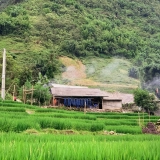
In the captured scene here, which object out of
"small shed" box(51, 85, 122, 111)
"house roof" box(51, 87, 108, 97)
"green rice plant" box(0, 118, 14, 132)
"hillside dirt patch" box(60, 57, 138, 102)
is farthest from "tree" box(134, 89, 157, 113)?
"green rice plant" box(0, 118, 14, 132)

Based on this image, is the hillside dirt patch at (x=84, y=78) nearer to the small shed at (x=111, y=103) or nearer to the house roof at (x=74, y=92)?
the small shed at (x=111, y=103)

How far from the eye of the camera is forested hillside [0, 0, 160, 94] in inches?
2566

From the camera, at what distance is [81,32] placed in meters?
77.9

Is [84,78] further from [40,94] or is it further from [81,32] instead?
[40,94]

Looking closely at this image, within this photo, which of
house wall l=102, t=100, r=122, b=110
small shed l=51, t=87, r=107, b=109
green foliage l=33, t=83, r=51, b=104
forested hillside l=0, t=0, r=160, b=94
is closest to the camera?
green foliage l=33, t=83, r=51, b=104

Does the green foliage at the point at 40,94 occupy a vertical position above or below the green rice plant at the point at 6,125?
above

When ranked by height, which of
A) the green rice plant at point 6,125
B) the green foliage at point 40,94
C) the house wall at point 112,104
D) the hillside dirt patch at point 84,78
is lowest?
the green rice plant at point 6,125

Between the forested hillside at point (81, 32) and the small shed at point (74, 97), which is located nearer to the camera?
the small shed at point (74, 97)

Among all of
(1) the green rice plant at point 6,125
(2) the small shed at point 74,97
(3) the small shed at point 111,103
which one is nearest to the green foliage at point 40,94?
(2) the small shed at point 74,97

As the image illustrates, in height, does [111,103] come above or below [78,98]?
below

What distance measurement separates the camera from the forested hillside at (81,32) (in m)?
65.2

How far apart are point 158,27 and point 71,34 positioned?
1217 inches

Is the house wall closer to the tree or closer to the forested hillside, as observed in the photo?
the tree

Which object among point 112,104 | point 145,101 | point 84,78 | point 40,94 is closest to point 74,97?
point 40,94
